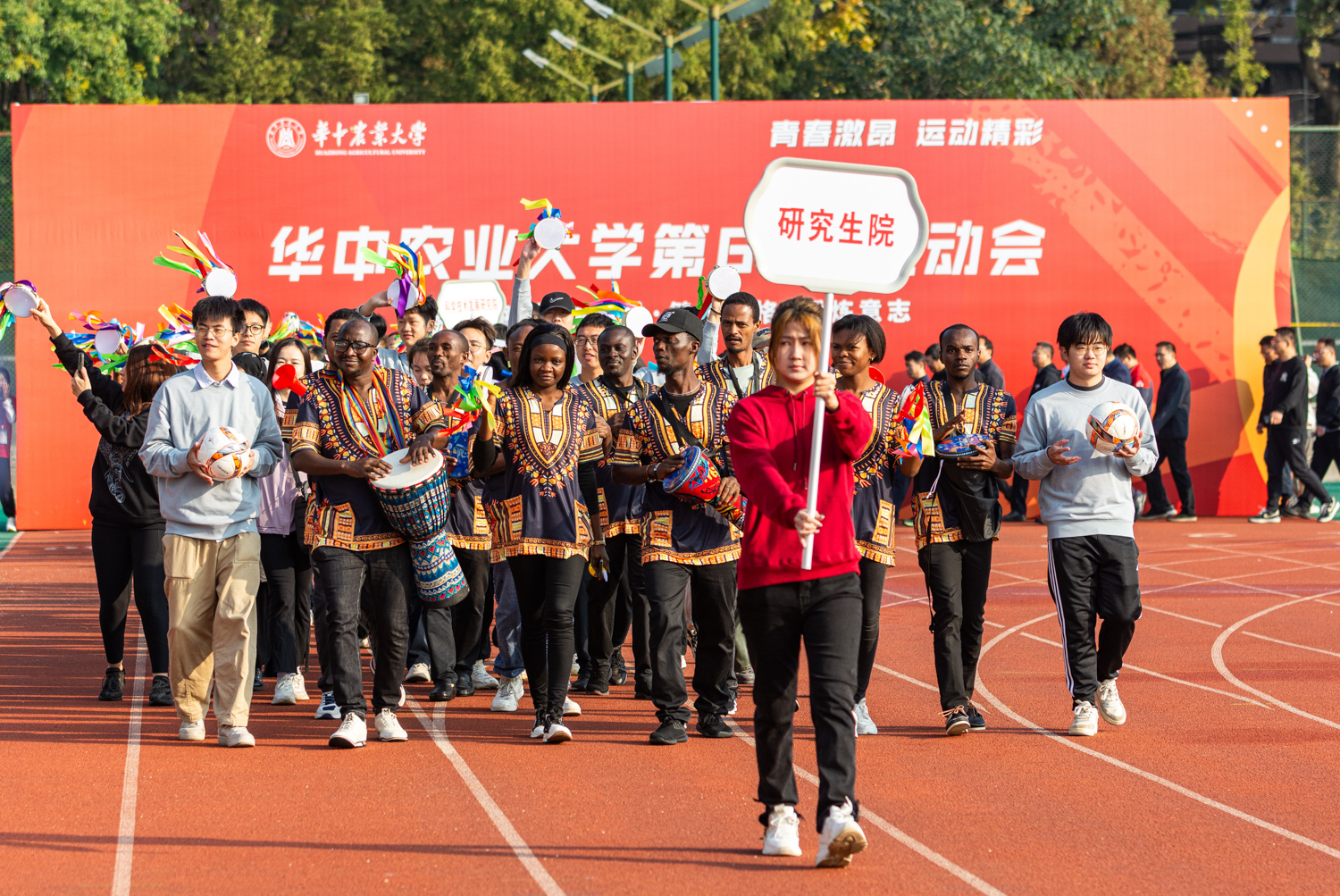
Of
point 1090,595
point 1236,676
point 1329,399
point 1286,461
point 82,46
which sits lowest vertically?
point 1236,676

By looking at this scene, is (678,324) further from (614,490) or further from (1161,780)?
(1161,780)

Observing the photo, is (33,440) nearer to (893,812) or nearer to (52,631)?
(52,631)

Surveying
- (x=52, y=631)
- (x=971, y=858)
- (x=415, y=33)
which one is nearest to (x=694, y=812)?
(x=971, y=858)

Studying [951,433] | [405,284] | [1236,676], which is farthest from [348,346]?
[1236,676]

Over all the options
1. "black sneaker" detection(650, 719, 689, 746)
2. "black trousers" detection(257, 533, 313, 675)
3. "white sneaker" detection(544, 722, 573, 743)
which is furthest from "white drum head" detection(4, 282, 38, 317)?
"black sneaker" detection(650, 719, 689, 746)

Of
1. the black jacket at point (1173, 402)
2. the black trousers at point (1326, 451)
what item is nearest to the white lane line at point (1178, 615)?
the black jacket at point (1173, 402)

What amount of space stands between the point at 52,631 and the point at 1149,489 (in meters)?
12.3

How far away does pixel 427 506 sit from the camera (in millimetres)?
6746

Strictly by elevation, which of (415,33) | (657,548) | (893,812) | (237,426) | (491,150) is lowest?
(893,812)

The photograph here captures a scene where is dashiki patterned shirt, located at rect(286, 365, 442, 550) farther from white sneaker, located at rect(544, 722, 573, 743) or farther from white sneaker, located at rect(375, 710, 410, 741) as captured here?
white sneaker, located at rect(544, 722, 573, 743)

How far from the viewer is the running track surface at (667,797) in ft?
16.4

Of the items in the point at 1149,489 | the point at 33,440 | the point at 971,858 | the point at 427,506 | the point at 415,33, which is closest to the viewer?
the point at 971,858

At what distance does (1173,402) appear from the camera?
1727 cm

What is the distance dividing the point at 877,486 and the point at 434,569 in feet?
6.44
